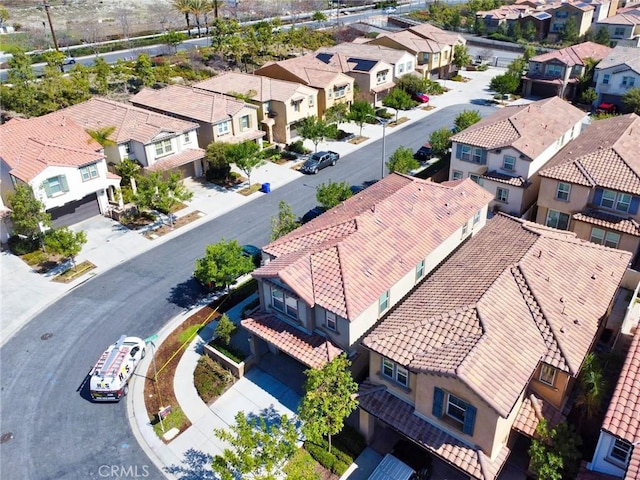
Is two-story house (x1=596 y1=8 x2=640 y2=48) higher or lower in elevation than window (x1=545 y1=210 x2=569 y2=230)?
higher

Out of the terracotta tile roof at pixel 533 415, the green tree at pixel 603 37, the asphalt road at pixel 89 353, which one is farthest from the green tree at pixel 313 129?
the green tree at pixel 603 37

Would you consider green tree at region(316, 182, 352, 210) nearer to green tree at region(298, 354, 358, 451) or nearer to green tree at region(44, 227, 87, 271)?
green tree at region(44, 227, 87, 271)

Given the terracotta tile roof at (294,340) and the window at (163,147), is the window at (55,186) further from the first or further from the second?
the terracotta tile roof at (294,340)

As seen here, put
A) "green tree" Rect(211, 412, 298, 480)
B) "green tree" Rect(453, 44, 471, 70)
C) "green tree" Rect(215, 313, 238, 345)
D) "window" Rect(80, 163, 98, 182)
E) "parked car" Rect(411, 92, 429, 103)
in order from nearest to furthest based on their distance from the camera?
"green tree" Rect(211, 412, 298, 480) < "green tree" Rect(215, 313, 238, 345) < "window" Rect(80, 163, 98, 182) < "parked car" Rect(411, 92, 429, 103) < "green tree" Rect(453, 44, 471, 70)

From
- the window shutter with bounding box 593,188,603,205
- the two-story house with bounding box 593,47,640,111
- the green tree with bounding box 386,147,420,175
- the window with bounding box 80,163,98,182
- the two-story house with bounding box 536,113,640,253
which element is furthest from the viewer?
the two-story house with bounding box 593,47,640,111

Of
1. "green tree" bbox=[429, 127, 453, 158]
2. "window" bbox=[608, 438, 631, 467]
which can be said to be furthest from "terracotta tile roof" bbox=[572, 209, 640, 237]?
"window" bbox=[608, 438, 631, 467]

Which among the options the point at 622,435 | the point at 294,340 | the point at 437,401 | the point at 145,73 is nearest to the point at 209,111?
the point at 145,73
